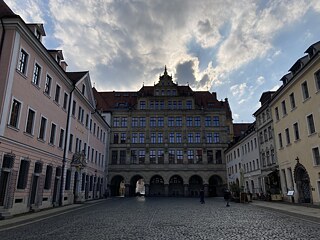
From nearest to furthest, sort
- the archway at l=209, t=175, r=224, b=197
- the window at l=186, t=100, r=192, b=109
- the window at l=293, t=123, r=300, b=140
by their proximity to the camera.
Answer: the window at l=293, t=123, r=300, b=140 < the archway at l=209, t=175, r=224, b=197 < the window at l=186, t=100, r=192, b=109

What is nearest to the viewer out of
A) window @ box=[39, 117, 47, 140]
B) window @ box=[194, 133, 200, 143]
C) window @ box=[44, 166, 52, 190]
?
window @ box=[39, 117, 47, 140]

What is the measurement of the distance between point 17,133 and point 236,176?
4155 centimetres

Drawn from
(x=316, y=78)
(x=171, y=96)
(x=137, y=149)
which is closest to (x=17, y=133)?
(x=316, y=78)

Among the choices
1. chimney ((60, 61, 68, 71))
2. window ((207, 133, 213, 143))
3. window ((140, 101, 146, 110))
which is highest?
window ((140, 101, 146, 110))

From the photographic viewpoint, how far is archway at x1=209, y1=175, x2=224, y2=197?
194 feet

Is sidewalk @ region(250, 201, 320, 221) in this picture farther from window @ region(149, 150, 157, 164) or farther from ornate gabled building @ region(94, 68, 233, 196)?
window @ region(149, 150, 157, 164)

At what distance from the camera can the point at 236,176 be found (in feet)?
168

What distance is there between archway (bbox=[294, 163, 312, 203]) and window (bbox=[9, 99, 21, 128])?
86.1 feet

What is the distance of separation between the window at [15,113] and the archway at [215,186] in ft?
155

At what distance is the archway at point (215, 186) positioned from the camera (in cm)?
5928

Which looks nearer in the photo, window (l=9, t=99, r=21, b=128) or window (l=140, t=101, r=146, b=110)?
window (l=9, t=99, r=21, b=128)

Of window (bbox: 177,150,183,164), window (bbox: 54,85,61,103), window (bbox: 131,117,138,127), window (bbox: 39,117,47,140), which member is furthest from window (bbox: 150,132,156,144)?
window (bbox: 39,117,47,140)

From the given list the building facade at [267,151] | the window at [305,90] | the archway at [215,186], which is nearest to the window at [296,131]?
the window at [305,90]

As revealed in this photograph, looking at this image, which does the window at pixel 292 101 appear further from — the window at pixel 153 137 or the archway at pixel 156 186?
the archway at pixel 156 186
